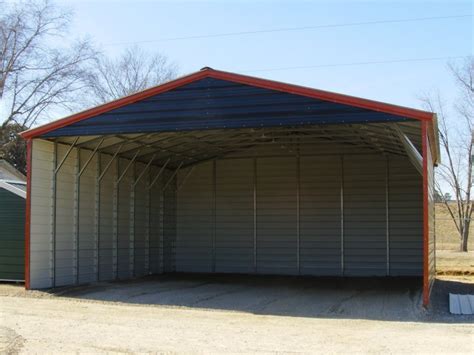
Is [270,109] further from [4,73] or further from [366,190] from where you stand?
[4,73]

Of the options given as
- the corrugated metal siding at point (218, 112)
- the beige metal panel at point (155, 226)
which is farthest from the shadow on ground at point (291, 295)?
the corrugated metal siding at point (218, 112)

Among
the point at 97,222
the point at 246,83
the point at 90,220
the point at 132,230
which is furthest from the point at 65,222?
the point at 246,83

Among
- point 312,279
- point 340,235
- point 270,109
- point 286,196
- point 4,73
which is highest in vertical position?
point 4,73

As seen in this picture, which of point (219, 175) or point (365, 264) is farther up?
point (219, 175)

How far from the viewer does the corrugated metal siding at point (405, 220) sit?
17.5 m

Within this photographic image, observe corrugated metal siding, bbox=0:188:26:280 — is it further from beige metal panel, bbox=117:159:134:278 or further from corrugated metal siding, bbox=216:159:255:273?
corrugated metal siding, bbox=216:159:255:273

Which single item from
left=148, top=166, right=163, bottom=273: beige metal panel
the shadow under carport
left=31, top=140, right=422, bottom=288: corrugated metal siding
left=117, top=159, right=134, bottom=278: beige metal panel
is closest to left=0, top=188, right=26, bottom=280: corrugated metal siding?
left=31, top=140, right=422, bottom=288: corrugated metal siding

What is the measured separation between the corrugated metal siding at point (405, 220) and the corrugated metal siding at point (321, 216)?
5.24 ft

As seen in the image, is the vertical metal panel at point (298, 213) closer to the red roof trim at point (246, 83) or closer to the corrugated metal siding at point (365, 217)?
the corrugated metal siding at point (365, 217)

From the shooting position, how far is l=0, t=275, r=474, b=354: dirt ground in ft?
25.1

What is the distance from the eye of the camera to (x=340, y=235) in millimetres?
18234

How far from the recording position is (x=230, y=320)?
9.79 meters

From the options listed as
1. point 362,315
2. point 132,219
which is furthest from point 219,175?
point 362,315

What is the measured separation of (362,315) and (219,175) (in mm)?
10097
